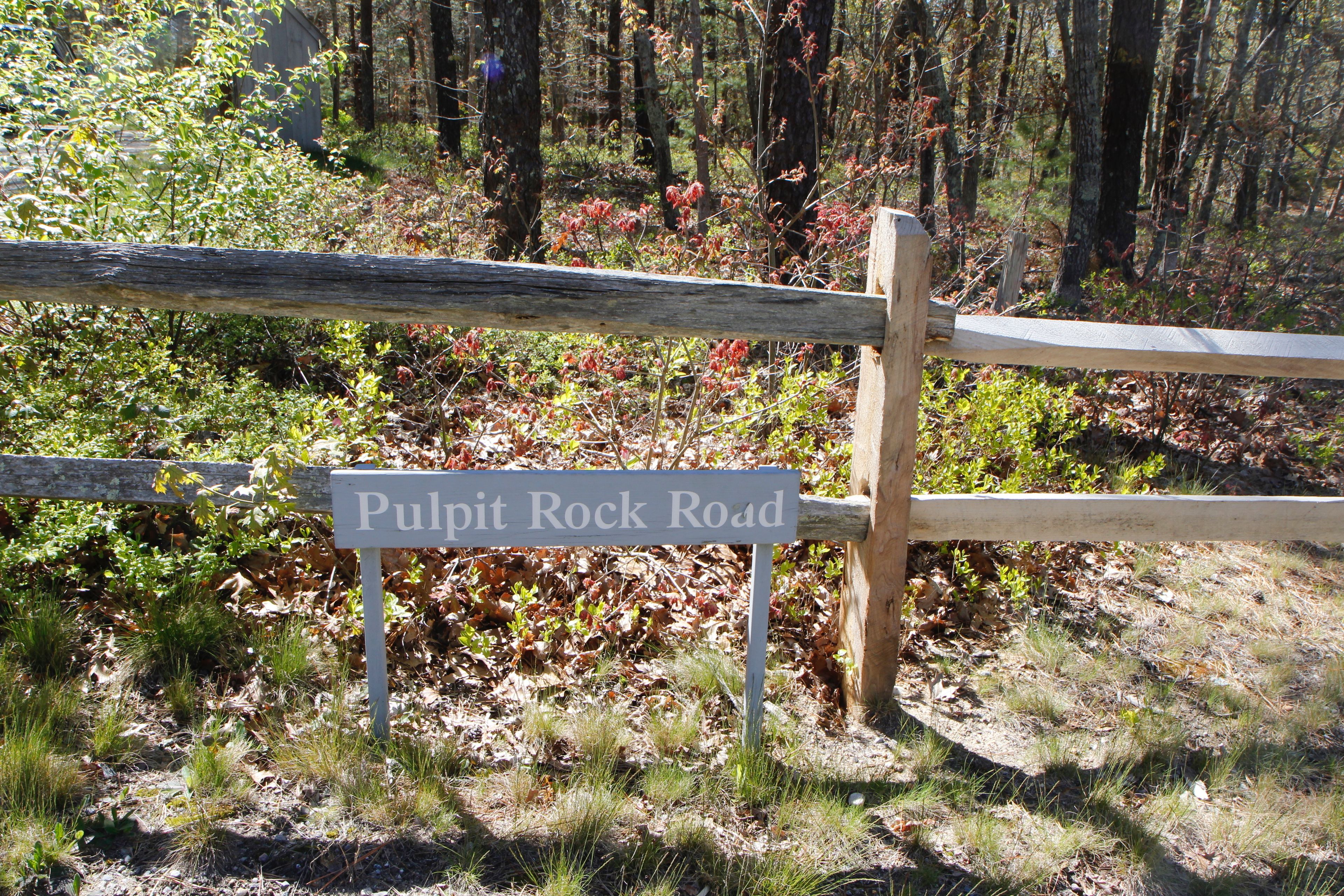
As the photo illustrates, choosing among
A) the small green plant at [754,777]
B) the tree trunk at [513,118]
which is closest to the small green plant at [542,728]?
the small green plant at [754,777]

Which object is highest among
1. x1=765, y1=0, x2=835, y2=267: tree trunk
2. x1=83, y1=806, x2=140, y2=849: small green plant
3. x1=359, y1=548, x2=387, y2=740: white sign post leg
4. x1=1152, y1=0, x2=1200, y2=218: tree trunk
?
x1=1152, y1=0, x2=1200, y2=218: tree trunk

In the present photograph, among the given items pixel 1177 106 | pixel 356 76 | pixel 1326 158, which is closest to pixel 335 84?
pixel 356 76

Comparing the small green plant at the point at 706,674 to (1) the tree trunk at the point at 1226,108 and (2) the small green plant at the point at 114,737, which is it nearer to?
(2) the small green plant at the point at 114,737

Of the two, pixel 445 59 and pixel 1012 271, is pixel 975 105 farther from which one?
pixel 445 59

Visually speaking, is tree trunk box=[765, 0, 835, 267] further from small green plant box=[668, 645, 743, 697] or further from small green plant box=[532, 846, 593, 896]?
small green plant box=[532, 846, 593, 896]

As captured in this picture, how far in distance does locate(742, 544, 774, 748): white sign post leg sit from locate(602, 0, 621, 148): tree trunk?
56.7ft

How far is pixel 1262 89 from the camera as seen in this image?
658 inches

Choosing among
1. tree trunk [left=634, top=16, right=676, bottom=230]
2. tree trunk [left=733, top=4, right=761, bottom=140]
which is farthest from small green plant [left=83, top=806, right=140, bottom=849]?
tree trunk [left=634, top=16, right=676, bottom=230]

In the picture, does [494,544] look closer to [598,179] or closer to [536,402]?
[536,402]

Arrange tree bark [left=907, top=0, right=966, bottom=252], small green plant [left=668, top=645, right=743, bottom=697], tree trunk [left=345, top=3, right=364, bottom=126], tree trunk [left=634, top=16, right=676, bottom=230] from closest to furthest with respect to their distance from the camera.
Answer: small green plant [left=668, top=645, right=743, bottom=697] → tree bark [left=907, top=0, right=966, bottom=252] → tree trunk [left=634, top=16, right=676, bottom=230] → tree trunk [left=345, top=3, right=364, bottom=126]

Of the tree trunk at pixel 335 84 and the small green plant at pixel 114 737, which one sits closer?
the small green plant at pixel 114 737

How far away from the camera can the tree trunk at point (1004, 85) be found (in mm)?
12484

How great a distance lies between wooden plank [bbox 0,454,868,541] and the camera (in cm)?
283

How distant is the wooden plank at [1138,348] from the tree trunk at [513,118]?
539 cm
